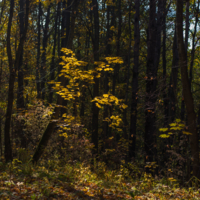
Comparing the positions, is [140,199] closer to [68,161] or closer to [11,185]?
[11,185]

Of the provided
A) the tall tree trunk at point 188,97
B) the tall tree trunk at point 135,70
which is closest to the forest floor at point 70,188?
the tall tree trunk at point 188,97

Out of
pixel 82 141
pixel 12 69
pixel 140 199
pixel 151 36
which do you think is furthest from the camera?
pixel 151 36

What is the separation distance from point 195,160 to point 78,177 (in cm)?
299

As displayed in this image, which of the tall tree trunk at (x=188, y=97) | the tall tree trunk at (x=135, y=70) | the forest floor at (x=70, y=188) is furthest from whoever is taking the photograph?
the tall tree trunk at (x=135, y=70)

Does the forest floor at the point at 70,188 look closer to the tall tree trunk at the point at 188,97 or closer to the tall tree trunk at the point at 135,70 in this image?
the tall tree trunk at the point at 188,97

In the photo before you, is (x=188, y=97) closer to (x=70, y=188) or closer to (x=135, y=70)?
(x=70, y=188)

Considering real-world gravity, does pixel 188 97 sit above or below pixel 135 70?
below

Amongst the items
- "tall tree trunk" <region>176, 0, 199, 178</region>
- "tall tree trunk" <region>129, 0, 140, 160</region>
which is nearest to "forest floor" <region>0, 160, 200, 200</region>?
"tall tree trunk" <region>176, 0, 199, 178</region>

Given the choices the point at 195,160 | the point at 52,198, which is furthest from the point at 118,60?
the point at 52,198

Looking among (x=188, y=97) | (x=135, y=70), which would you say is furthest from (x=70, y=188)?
(x=135, y=70)

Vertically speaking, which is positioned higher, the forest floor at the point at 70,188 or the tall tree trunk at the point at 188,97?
the tall tree trunk at the point at 188,97

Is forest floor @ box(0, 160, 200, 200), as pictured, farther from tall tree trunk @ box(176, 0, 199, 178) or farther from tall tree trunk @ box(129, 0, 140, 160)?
tall tree trunk @ box(129, 0, 140, 160)

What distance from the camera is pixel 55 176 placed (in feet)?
17.2

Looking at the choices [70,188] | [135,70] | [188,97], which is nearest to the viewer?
[70,188]
